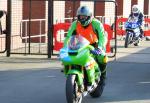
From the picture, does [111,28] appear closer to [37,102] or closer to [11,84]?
[11,84]

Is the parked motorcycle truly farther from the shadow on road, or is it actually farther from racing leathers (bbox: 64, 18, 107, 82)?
racing leathers (bbox: 64, 18, 107, 82)

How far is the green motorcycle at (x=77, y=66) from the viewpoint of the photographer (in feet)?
28.7

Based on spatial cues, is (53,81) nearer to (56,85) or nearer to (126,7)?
(56,85)

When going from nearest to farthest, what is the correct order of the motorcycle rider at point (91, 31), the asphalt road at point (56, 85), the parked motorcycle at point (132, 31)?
the motorcycle rider at point (91, 31) → the asphalt road at point (56, 85) → the parked motorcycle at point (132, 31)

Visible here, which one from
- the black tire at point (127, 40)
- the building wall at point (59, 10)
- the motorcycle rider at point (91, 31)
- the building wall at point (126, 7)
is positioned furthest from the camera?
the building wall at point (126, 7)

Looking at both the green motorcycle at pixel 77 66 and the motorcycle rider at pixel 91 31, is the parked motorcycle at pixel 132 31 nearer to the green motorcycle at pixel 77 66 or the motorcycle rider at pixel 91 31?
the motorcycle rider at pixel 91 31

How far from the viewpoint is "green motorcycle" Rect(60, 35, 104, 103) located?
28.7ft

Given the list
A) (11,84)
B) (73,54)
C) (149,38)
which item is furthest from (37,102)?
(149,38)

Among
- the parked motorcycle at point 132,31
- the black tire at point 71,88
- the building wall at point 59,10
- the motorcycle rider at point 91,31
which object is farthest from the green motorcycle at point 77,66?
the building wall at point 59,10

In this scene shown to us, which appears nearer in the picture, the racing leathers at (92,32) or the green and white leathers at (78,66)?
the green and white leathers at (78,66)

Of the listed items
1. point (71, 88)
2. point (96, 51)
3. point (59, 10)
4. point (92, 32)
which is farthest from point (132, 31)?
point (71, 88)

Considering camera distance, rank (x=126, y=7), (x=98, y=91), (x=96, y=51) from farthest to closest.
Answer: (x=126, y=7) < (x=98, y=91) < (x=96, y=51)

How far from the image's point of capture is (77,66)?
8.95 m

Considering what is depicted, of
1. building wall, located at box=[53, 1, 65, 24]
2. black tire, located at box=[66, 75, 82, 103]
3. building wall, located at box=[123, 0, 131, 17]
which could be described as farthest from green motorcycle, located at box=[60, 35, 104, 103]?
building wall, located at box=[123, 0, 131, 17]
